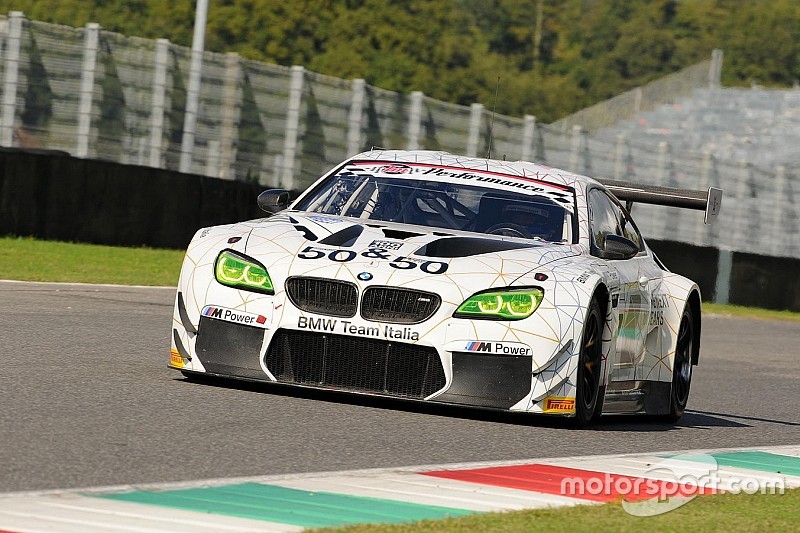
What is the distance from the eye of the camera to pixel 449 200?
8.88 metres

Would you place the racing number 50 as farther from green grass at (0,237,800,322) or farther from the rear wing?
green grass at (0,237,800,322)

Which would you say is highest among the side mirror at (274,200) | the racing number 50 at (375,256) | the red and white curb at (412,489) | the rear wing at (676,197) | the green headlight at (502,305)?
the rear wing at (676,197)

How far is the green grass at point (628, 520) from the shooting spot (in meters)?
4.93

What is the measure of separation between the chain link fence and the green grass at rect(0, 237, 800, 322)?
105 inches

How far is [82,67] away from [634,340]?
53.6 feet

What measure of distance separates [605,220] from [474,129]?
20.6m

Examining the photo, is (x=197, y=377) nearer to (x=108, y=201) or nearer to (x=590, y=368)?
(x=590, y=368)

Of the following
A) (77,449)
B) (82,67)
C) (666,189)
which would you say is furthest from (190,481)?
(82,67)

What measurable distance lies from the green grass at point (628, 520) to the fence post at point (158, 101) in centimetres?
1981

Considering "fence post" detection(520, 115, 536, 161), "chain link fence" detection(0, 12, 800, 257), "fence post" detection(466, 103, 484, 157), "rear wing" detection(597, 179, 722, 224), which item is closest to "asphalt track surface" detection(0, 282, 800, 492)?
"rear wing" detection(597, 179, 722, 224)

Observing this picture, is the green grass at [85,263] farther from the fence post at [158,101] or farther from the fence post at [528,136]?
the fence post at [528,136]

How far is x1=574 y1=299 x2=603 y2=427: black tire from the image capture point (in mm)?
7840

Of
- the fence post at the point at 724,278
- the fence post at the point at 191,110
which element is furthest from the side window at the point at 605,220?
the fence post at the point at 724,278

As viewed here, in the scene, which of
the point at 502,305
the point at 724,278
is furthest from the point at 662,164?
the point at 502,305
